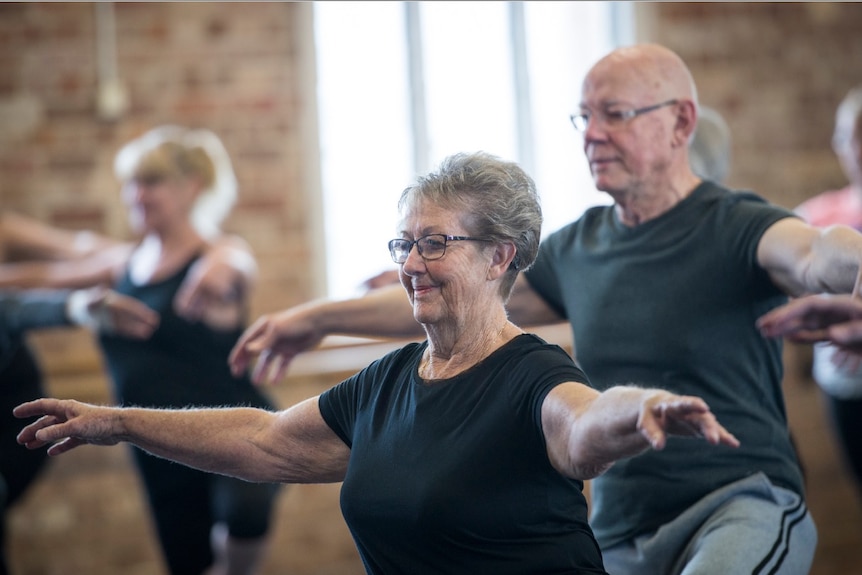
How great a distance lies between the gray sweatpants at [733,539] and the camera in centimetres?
196

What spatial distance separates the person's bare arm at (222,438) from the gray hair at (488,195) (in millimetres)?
446

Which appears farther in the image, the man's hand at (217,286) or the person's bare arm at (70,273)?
the person's bare arm at (70,273)

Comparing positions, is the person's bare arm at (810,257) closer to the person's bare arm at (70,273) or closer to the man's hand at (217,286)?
the man's hand at (217,286)

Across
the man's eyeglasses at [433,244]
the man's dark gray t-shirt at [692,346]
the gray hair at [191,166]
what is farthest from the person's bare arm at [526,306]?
the gray hair at [191,166]

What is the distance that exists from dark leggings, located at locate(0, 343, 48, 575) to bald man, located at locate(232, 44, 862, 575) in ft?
6.44

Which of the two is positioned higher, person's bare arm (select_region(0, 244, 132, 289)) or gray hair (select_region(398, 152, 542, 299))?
gray hair (select_region(398, 152, 542, 299))

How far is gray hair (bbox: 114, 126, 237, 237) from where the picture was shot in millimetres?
3750

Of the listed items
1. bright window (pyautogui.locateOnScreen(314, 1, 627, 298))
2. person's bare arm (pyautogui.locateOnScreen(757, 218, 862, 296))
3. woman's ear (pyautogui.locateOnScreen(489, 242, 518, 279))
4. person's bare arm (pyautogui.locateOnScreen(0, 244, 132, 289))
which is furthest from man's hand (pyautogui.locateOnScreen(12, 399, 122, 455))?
bright window (pyautogui.locateOnScreen(314, 1, 627, 298))

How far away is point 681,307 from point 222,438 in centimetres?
90

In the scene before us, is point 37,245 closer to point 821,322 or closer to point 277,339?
point 277,339

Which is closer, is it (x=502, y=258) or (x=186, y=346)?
(x=502, y=258)

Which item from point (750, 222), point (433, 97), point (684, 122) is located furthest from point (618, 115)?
point (433, 97)

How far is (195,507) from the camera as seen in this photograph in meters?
3.60

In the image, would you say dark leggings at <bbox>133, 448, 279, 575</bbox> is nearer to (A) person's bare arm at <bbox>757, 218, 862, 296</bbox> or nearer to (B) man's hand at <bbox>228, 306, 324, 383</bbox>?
(B) man's hand at <bbox>228, 306, 324, 383</bbox>
